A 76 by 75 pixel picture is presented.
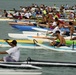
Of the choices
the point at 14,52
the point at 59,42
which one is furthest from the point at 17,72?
the point at 59,42

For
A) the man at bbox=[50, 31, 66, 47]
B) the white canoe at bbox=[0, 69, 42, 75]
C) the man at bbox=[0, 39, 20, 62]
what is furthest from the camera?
the man at bbox=[50, 31, 66, 47]

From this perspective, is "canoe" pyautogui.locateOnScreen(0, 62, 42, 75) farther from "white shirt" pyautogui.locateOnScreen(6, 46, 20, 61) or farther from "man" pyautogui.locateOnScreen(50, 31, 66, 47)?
"man" pyautogui.locateOnScreen(50, 31, 66, 47)

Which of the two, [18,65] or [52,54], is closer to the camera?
[18,65]

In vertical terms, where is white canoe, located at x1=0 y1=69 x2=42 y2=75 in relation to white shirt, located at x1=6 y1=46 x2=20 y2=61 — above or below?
below

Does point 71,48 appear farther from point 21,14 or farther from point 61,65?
point 21,14

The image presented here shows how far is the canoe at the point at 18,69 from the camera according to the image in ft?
Answer: 38.3

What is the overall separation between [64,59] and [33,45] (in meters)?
2.52

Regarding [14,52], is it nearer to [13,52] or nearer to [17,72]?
[13,52]

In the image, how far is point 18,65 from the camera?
39.1 ft

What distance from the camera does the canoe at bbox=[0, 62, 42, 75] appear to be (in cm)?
1166

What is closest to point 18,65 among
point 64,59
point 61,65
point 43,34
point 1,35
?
point 61,65

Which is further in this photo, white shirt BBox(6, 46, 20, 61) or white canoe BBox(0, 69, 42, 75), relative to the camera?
white shirt BBox(6, 46, 20, 61)

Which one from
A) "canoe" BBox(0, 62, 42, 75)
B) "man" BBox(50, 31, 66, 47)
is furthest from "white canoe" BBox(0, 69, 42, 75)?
"man" BBox(50, 31, 66, 47)

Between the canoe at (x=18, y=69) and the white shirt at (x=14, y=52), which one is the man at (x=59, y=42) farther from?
the canoe at (x=18, y=69)
